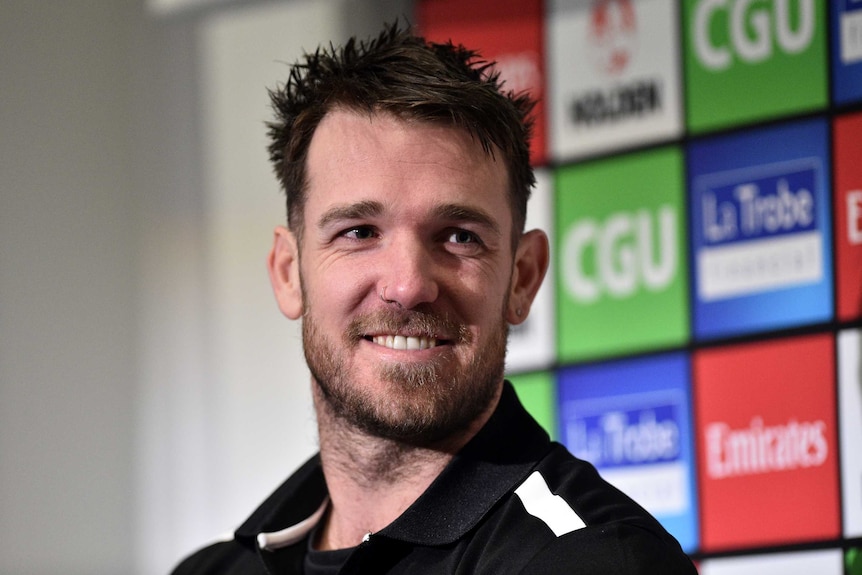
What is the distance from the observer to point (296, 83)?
5.31 feet

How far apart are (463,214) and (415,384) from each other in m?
0.21

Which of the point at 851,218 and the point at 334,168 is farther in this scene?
the point at 851,218

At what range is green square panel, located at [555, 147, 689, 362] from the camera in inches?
83.4

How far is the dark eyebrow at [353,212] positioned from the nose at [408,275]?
5 cm

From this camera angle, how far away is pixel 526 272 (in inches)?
63.1

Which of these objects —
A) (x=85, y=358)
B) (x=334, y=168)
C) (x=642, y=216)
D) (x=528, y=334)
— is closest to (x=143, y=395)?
(x=85, y=358)

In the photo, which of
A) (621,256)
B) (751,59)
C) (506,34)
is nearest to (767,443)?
(621,256)

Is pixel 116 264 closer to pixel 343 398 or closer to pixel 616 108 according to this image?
pixel 616 108

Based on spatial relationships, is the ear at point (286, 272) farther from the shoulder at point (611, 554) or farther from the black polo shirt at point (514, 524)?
the shoulder at point (611, 554)

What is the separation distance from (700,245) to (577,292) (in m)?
0.31

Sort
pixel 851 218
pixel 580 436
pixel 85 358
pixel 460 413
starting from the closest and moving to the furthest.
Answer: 1. pixel 460 413
2. pixel 851 218
3. pixel 580 436
4. pixel 85 358

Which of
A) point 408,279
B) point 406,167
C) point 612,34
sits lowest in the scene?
point 408,279

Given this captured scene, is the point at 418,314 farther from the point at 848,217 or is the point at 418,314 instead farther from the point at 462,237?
the point at 848,217

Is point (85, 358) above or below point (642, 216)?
below
